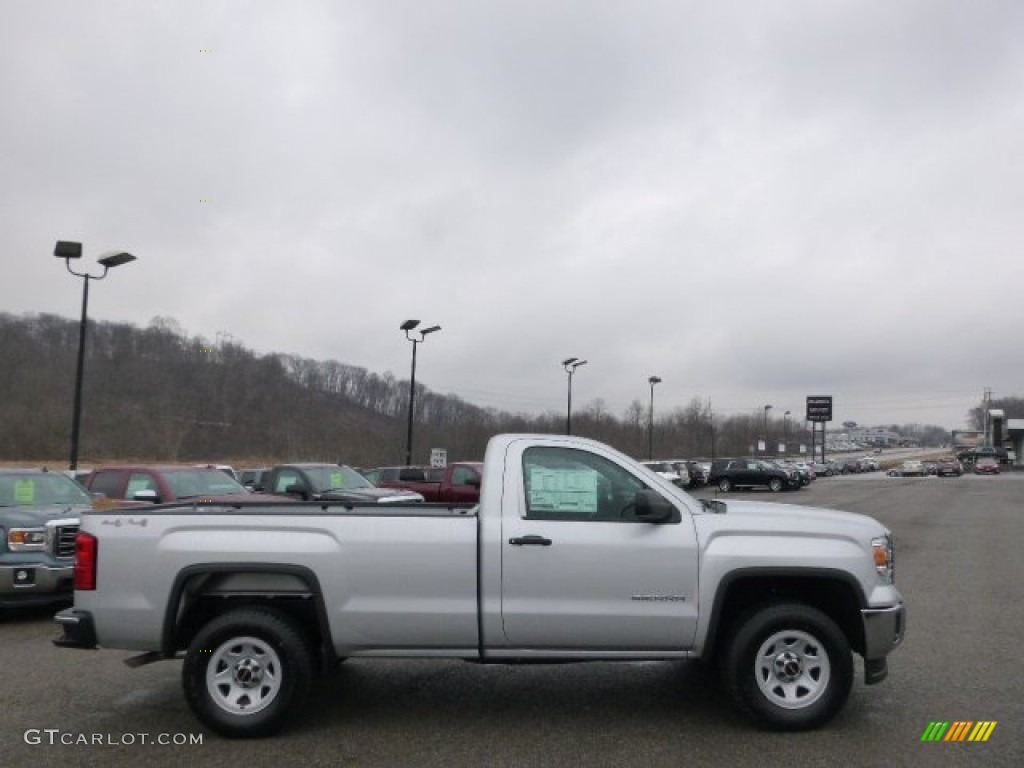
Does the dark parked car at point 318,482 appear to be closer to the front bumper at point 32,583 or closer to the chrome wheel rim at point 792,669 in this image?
the front bumper at point 32,583

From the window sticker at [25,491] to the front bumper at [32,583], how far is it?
1.63 metres

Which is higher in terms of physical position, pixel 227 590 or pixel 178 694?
pixel 227 590

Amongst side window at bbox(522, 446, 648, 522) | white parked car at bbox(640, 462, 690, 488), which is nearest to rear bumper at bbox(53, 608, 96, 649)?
side window at bbox(522, 446, 648, 522)

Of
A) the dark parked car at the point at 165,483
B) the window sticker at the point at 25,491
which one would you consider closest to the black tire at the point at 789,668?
the dark parked car at the point at 165,483

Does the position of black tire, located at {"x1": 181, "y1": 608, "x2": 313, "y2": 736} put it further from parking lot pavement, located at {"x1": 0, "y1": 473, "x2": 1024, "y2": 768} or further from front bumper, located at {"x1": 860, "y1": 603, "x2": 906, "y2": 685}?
front bumper, located at {"x1": 860, "y1": 603, "x2": 906, "y2": 685}

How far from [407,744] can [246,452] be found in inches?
3362

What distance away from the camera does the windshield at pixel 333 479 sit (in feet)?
50.3

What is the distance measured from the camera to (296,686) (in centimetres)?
553

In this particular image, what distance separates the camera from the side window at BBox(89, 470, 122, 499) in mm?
12953

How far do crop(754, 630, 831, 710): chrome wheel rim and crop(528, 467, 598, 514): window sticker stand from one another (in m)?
1.46

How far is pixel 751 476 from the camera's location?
4497 cm

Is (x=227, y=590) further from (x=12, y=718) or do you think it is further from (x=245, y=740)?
(x=12, y=718)

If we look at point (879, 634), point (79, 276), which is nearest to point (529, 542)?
point (879, 634)

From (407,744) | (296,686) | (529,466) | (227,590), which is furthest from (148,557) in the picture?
(529,466)
